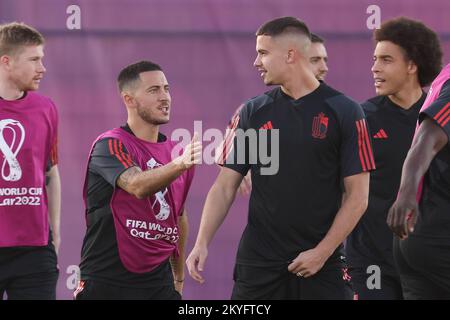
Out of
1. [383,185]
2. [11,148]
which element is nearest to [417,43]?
[383,185]

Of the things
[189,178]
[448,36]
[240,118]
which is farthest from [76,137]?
[448,36]

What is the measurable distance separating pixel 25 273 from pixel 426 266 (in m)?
2.14

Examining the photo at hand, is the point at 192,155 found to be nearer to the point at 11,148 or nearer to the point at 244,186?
the point at 244,186

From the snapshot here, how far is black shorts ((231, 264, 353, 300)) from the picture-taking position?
14.8 ft

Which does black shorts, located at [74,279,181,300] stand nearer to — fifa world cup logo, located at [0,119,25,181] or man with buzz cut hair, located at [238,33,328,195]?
fifa world cup logo, located at [0,119,25,181]

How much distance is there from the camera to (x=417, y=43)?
5594mm

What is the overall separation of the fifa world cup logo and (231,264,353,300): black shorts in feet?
4.47

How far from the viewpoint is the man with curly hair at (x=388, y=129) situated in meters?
5.38

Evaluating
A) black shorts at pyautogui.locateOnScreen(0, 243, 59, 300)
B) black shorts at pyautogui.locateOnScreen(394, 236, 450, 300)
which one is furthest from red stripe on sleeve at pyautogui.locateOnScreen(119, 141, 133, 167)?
black shorts at pyautogui.locateOnScreen(394, 236, 450, 300)

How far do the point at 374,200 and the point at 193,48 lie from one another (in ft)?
5.65

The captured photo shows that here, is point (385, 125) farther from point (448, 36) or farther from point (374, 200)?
point (448, 36)

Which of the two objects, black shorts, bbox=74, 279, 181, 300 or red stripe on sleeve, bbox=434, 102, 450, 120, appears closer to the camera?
red stripe on sleeve, bbox=434, 102, 450, 120

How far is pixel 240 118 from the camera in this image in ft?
15.6

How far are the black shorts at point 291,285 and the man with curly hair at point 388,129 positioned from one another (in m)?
0.86
